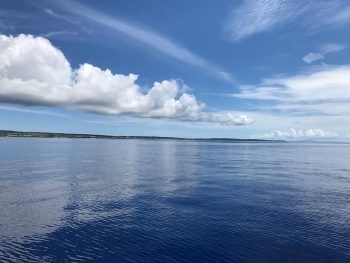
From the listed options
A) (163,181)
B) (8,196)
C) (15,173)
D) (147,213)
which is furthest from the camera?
(15,173)

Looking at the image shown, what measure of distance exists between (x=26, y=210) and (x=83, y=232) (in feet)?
51.3

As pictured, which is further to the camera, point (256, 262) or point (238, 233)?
point (238, 233)

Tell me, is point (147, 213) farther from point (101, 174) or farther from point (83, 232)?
point (101, 174)

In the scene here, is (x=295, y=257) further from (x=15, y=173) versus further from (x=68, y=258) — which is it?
(x=15, y=173)

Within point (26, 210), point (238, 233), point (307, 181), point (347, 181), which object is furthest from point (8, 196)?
point (347, 181)

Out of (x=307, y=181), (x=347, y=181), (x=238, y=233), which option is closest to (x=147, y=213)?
(x=238, y=233)

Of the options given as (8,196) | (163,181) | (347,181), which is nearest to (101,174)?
(163,181)

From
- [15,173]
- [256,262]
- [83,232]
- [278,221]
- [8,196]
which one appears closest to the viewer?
[256,262]

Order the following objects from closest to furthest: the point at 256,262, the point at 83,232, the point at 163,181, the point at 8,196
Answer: the point at 256,262 < the point at 83,232 < the point at 8,196 < the point at 163,181

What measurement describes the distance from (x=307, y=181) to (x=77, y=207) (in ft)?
202

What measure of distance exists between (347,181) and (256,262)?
2638 inches

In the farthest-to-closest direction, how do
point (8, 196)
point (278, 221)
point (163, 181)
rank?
point (163, 181)
point (8, 196)
point (278, 221)

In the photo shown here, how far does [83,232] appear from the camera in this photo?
42.7 metres

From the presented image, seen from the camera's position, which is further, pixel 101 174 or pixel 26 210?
pixel 101 174
